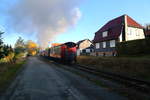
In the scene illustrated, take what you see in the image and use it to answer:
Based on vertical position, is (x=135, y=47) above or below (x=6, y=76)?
above

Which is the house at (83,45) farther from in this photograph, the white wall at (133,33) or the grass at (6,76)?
the grass at (6,76)

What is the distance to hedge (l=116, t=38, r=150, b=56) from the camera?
1883cm

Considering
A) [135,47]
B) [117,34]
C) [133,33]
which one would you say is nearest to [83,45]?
[133,33]

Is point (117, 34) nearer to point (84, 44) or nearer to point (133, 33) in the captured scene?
point (133, 33)

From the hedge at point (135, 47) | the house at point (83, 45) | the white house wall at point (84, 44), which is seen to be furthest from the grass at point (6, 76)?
the white house wall at point (84, 44)

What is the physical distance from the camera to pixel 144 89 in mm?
6895

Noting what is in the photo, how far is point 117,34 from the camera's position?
29422 mm

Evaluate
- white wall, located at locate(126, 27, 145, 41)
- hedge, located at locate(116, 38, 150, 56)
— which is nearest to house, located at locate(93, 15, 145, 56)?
white wall, located at locate(126, 27, 145, 41)

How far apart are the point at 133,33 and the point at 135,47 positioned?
1330cm

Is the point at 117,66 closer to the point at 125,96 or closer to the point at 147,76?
the point at 147,76

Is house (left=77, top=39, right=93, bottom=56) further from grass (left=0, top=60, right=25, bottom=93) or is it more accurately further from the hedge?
grass (left=0, top=60, right=25, bottom=93)

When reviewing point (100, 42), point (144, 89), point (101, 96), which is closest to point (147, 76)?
point (144, 89)

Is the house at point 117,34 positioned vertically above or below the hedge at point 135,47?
above

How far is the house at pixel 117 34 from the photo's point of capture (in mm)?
29748
